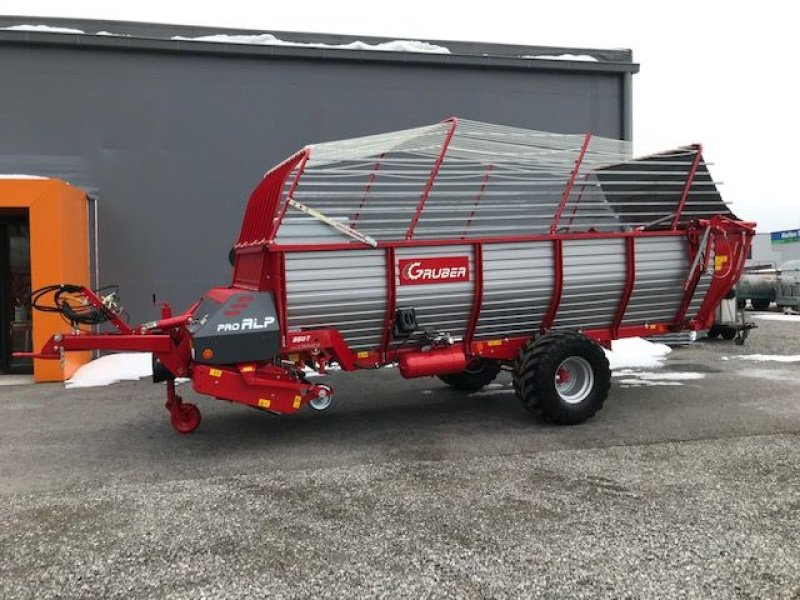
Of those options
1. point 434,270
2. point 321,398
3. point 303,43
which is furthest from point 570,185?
point 303,43

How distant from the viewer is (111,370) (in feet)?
32.3

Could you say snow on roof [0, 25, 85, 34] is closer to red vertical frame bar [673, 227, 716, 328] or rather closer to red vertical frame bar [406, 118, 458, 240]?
red vertical frame bar [406, 118, 458, 240]

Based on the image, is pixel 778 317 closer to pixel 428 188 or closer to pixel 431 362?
pixel 431 362

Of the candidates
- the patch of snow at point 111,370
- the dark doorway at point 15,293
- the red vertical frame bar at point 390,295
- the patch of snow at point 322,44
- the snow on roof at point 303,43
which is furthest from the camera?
the patch of snow at point 322,44

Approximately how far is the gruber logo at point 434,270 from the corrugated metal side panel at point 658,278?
6.46 feet

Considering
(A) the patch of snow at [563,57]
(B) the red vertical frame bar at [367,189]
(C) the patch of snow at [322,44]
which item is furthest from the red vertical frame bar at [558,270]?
(A) the patch of snow at [563,57]

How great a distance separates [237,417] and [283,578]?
379cm

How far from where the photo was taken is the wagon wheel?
620 centimetres

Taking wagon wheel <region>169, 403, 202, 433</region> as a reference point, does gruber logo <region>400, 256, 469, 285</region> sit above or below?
above

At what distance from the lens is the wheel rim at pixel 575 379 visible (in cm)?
646

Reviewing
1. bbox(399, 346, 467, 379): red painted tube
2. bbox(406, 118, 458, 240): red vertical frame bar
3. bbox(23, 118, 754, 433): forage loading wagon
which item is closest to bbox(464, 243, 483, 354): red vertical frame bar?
bbox(23, 118, 754, 433): forage loading wagon

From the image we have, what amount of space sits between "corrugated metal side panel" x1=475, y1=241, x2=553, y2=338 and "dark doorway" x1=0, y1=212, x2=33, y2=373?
7742 millimetres

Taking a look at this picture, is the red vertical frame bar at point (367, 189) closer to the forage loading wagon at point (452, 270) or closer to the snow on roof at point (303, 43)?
the forage loading wagon at point (452, 270)

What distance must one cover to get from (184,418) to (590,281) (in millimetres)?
4228
